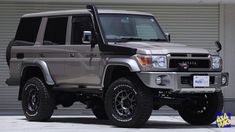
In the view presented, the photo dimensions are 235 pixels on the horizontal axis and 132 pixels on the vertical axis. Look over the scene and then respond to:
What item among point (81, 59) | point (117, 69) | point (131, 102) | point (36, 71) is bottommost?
point (131, 102)

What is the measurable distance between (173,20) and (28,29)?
583 centimetres

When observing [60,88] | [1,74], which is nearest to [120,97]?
[60,88]

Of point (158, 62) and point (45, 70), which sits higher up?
point (158, 62)

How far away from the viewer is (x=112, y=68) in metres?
11.8

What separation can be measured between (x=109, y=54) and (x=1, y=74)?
6.89 meters

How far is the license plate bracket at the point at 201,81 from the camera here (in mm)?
11455

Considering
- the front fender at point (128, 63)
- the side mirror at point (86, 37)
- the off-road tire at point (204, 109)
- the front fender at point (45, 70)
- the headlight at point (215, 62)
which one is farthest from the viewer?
the front fender at point (45, 70)

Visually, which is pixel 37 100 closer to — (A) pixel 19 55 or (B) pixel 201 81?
(A) pixel 19 55

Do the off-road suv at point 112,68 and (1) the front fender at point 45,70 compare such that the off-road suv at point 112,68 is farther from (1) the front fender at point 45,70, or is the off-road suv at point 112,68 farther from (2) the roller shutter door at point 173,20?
(2) the roller shutter door at point 173,20

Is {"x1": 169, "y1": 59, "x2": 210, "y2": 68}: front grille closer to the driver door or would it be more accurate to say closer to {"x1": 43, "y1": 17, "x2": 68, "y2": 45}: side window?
the driver door

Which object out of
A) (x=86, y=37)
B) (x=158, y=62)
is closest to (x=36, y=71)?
(x=86, y=37)

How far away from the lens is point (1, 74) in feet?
58.9

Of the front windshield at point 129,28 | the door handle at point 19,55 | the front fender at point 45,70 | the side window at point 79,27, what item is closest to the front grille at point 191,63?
the front windshield at point 129,28

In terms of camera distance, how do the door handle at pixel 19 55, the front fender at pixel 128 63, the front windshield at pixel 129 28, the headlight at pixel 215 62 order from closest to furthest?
the front fender at pixel 128 63
the headlight at pixel 215 62
the front windshield at pixel 129 28
the door handle at pixel 19 55
